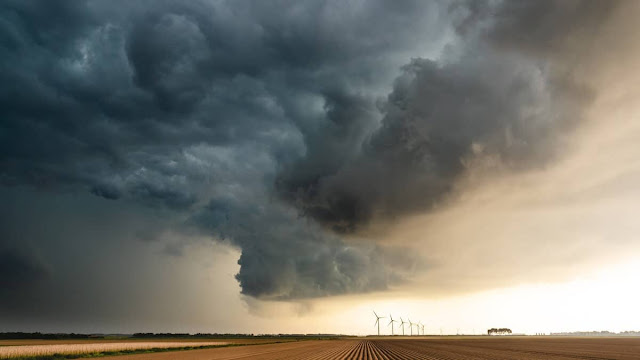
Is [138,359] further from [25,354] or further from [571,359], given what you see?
[571,359]

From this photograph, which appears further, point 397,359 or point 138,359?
point 397,359

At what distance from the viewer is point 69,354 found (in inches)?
2092

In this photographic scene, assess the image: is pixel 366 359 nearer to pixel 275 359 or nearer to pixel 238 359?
pixel 275 359

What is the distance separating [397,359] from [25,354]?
38681 millimetres

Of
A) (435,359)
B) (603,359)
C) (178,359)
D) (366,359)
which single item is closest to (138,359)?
(178,359)

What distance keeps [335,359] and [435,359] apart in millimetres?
10043

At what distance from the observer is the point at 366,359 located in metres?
47.8

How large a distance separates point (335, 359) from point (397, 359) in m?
6.38

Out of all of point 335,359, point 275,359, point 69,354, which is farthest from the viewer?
point 69,354

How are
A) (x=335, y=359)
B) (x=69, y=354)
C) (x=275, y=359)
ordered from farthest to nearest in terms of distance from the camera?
(x=69, y=354), (x=335, y=359), (x=275, y=359)

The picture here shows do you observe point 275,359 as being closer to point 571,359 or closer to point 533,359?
point 533,359

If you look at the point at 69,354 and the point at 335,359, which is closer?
the point at 335,359

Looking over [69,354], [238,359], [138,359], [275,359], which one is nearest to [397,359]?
[275,359]

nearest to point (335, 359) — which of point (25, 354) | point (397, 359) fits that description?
point (397, 359)
